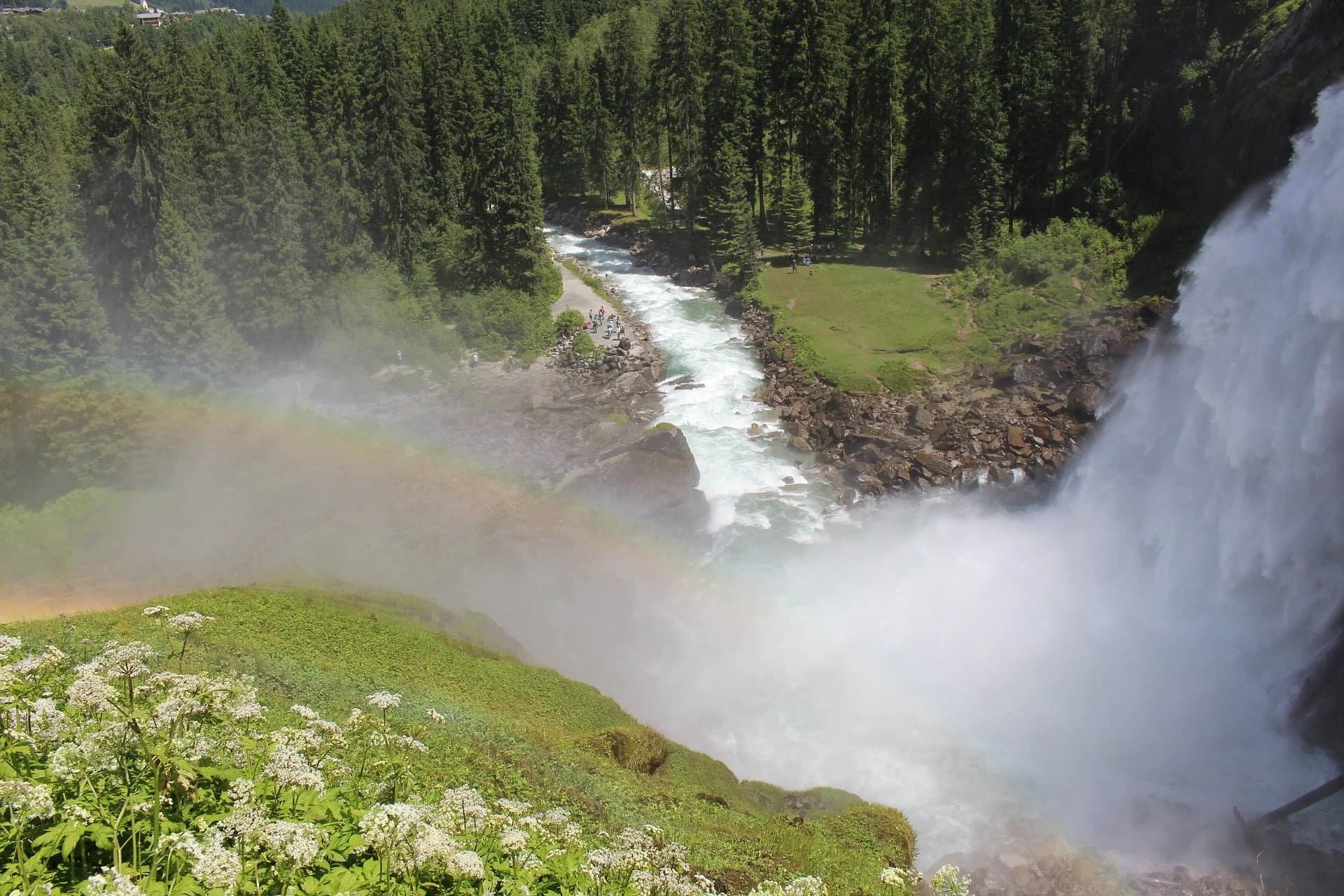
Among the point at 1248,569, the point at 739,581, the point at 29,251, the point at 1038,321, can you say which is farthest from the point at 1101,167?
the point at 29,251

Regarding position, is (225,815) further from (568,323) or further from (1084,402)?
(568,323)

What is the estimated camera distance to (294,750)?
7.13m

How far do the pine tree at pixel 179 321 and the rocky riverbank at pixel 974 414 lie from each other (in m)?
23.5

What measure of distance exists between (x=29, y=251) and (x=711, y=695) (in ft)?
103

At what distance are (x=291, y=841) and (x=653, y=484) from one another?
2432 cm

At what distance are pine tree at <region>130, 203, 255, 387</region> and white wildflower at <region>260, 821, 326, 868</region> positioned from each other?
117ft

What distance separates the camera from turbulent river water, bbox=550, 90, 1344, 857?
19.3 meters

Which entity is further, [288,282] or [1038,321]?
[288,282]

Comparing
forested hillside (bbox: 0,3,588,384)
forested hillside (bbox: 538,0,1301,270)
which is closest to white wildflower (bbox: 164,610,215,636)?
forested hillside (bbox: 0,3,588,384)

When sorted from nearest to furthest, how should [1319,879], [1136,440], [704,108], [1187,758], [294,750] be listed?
[294,750] → [1319,879] → [1187,758] → [1136,440] → [704,108]

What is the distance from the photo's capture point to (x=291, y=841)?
5.80 meters

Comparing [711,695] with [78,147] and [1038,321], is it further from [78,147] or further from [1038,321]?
[78,147]

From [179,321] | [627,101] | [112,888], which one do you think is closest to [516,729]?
[112,888]

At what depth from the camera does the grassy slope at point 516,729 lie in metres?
12.9
